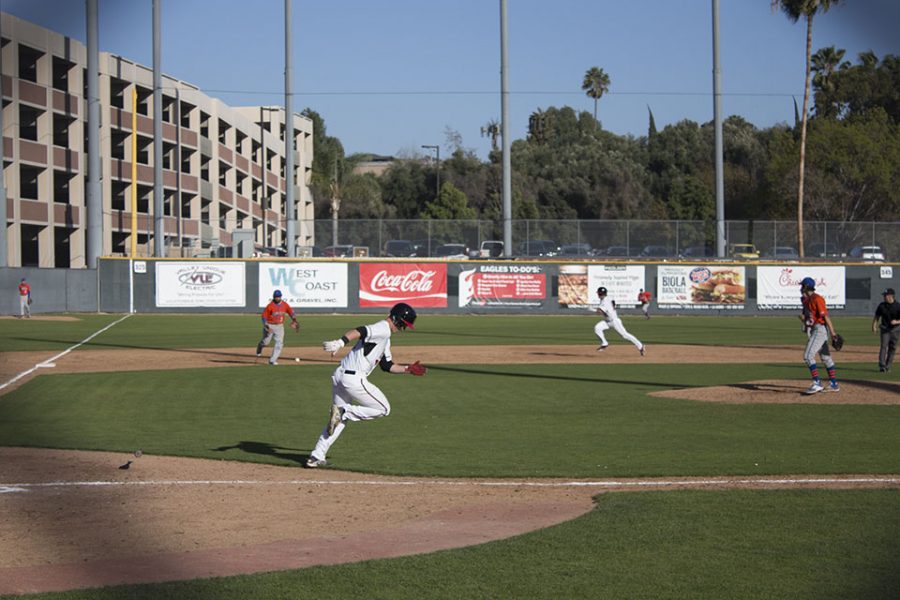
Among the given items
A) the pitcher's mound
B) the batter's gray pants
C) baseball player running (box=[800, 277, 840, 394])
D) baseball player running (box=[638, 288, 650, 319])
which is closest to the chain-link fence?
baseball player running (box=[638, 288, 650, 319])

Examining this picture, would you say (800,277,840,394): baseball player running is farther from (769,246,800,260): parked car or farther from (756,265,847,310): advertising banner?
(769,246,800,260): parked car

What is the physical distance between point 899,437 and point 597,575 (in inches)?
349

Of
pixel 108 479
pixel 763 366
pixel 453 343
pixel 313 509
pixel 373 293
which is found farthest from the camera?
pixel 373 293

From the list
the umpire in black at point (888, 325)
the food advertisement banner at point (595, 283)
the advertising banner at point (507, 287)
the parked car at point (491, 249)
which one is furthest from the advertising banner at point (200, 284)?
the umpire in black at point (888, 325)

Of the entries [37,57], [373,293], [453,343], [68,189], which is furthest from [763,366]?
[68,189]

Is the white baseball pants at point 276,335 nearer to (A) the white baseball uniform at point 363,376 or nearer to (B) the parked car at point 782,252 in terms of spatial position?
(A) the white baseball uniform at point 363,376

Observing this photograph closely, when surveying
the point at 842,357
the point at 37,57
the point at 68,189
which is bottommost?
the point at 842,357

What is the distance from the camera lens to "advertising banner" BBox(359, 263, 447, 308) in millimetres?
50506

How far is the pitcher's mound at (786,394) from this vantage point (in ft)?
61.2

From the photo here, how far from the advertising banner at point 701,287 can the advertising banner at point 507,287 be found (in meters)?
6.19

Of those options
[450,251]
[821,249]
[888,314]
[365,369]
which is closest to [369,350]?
[365,369]

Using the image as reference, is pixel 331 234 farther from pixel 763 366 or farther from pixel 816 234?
pixel 763 366

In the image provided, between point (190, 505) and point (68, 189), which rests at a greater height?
point (68, 189)

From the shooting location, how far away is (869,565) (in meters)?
7.52
